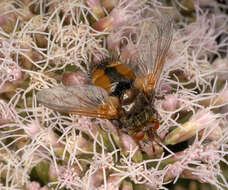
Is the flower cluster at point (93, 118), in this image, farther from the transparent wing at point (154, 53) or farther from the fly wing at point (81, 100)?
the fly wing at point (81, 100)

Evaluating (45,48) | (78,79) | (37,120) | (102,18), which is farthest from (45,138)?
(102,18)

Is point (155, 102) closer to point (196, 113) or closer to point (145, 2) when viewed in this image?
point (196, 113)

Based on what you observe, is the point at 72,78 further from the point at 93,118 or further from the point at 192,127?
the point at 192,127

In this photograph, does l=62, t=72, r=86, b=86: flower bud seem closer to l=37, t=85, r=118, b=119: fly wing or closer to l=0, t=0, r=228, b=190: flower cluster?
l=0, t=0, r=228, b=190: flower cluster

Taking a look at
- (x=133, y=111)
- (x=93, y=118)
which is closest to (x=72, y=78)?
(x=93, y=118)

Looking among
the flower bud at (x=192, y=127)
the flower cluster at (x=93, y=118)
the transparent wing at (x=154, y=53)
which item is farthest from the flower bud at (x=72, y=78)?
the flower bud at (x=192, y=127)

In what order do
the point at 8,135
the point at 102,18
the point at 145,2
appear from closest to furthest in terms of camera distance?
the point at 8,135 → the point at 102,18 → the point at 145,2

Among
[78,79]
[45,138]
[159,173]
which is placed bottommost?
[159,173]
